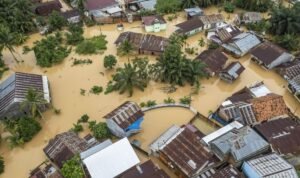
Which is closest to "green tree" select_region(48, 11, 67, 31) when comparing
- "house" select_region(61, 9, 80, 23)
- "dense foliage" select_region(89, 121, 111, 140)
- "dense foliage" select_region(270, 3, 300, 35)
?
"house" select_region(61, 9, 80, 23)

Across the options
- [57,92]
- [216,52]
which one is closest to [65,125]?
[57,92]

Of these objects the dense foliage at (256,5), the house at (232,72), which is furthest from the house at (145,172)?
the dense foliage at (256,5)

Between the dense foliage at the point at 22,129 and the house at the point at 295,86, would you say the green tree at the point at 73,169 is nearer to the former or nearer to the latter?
the dense foliage at the point at 22,129

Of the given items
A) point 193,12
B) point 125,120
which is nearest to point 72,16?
point 193,12

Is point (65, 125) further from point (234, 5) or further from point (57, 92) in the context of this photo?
point (234, 5)

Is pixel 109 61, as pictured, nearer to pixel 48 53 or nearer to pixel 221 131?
pixel 48 53

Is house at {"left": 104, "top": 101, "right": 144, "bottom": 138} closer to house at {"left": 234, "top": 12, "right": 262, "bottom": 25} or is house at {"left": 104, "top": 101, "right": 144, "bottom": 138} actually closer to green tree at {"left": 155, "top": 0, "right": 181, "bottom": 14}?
green tree at {"left": 155, "top": 0, "right": 181, "bottom": 14}

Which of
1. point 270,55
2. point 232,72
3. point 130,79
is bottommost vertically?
point 232,72
